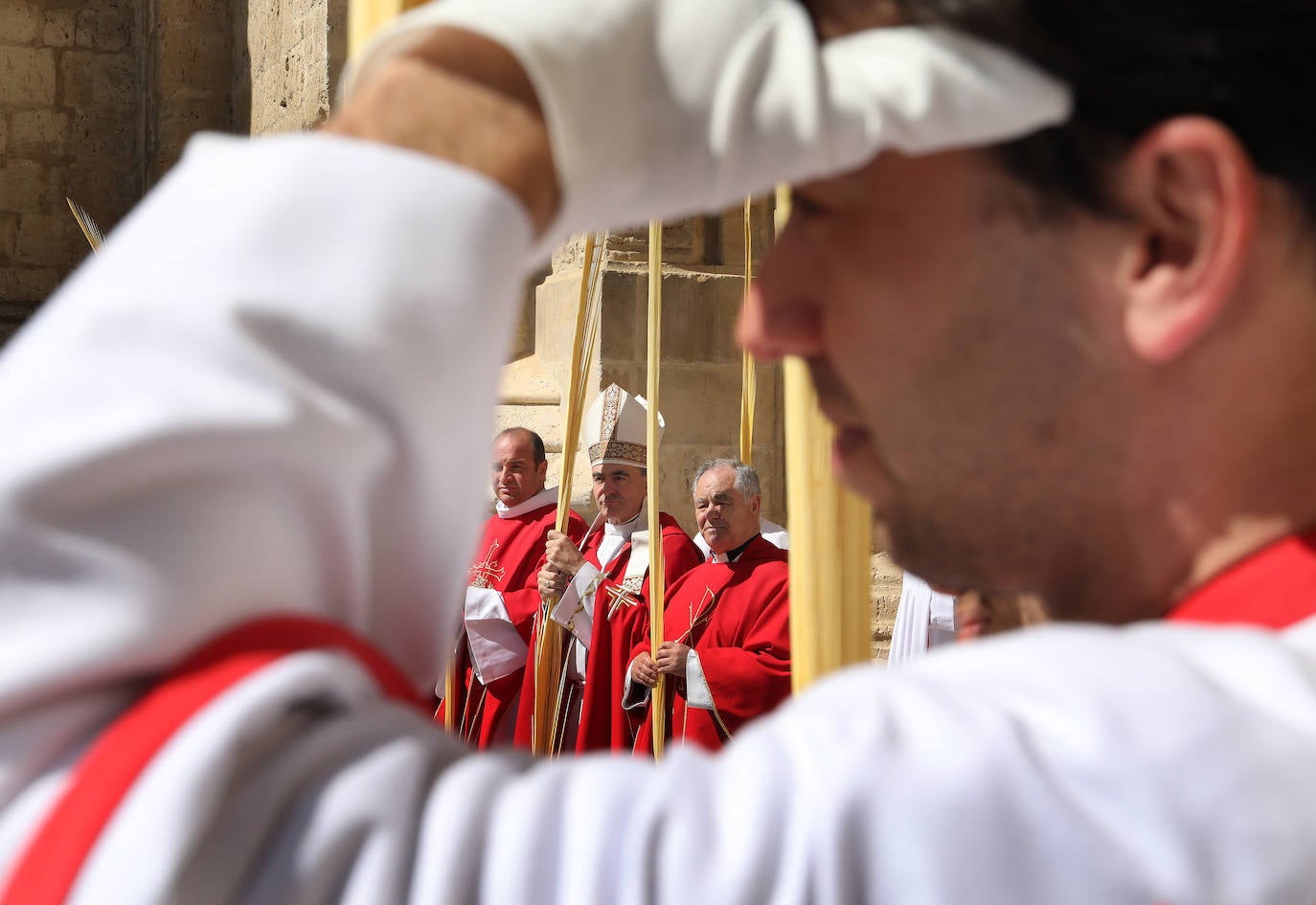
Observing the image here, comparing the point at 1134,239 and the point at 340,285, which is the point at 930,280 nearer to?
the point at 1134,239

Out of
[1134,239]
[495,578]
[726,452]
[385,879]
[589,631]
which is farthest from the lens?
[726,452]

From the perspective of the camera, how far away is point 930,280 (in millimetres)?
600

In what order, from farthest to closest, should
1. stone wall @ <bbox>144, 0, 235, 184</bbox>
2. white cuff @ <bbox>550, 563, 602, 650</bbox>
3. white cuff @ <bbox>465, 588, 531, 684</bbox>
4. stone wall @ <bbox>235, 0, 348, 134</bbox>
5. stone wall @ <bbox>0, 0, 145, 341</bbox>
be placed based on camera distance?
stone wall @ <bbox>0, 0, 145, 341</bbox> < stone wall @ <bbox>144, 0, 235, 184</bbox> < stone wall @ <bbox>235, 0, 348, 134</bbox> < white cuff @ <bbox>465, 588, 531, 684</bbox> < white cuff @ <bbox>550, 563, 602, 650</bbox>

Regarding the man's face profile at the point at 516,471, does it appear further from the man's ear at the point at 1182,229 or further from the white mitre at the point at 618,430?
the man's ear at the point at 1182,229

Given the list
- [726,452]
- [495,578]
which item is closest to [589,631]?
Result: [495,578]

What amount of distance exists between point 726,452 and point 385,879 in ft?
20.1

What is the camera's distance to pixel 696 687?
462 cm

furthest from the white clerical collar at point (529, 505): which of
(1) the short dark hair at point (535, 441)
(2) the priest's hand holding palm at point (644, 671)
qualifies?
(2) the priest's hand holding palm at point (644, 671)

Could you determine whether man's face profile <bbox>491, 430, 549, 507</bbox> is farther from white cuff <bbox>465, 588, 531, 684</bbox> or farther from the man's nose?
the man's nose

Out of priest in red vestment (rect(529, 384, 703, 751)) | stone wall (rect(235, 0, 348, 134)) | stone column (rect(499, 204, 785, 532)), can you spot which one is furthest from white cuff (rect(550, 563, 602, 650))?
stone wall (rect(235, 0, 348, 134))

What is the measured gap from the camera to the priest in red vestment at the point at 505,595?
217 inches

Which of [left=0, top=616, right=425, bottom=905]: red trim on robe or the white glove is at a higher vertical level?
the white glove

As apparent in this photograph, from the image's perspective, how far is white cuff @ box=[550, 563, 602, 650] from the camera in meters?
5.18

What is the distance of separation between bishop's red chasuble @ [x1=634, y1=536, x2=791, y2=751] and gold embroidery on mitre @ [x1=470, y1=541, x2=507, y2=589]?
1.06 meters
